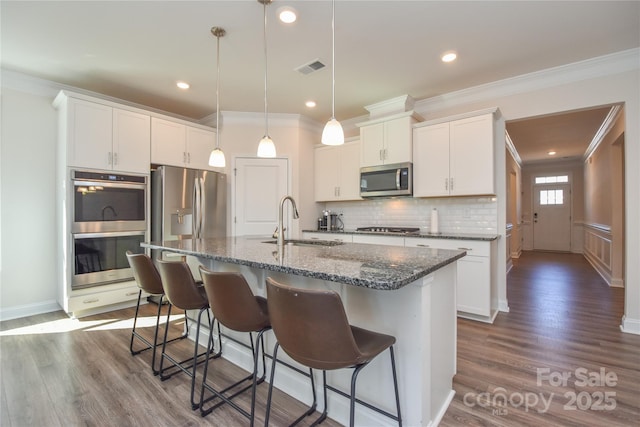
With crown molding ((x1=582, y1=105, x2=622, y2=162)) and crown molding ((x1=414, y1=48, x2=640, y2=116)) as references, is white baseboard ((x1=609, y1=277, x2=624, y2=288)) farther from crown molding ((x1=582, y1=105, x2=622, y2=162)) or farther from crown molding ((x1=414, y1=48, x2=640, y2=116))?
crown molding ((x1=414, y1=48, x2=640, y2=116))

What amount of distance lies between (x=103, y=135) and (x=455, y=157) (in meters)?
4.07

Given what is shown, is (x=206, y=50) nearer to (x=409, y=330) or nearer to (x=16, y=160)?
(x=16, y=160)

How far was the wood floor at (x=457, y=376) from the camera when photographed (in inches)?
66.2

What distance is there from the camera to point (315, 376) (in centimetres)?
174

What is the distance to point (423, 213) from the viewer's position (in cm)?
409

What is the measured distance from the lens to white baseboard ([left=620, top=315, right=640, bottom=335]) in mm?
2799

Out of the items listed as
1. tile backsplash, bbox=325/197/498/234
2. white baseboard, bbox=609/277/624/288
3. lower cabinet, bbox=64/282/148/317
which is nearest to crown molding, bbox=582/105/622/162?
tile backsplash, bbox=325/197/498/234

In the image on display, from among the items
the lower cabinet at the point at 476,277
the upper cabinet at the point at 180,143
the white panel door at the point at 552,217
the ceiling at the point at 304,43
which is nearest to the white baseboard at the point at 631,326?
the lower cabinet at the point at 476,277

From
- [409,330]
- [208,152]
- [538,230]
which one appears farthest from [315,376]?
[538,230]

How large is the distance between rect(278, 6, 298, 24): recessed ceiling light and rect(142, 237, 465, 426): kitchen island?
179cm

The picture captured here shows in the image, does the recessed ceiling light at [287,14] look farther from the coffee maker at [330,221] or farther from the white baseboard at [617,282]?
the white baseboard at [617,282]

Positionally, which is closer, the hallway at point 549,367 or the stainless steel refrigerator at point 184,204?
the hallway at point 549,367

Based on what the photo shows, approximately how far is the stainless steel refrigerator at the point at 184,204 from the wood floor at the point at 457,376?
105 centimetres

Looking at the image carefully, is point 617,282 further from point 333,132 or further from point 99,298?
point 99,298
